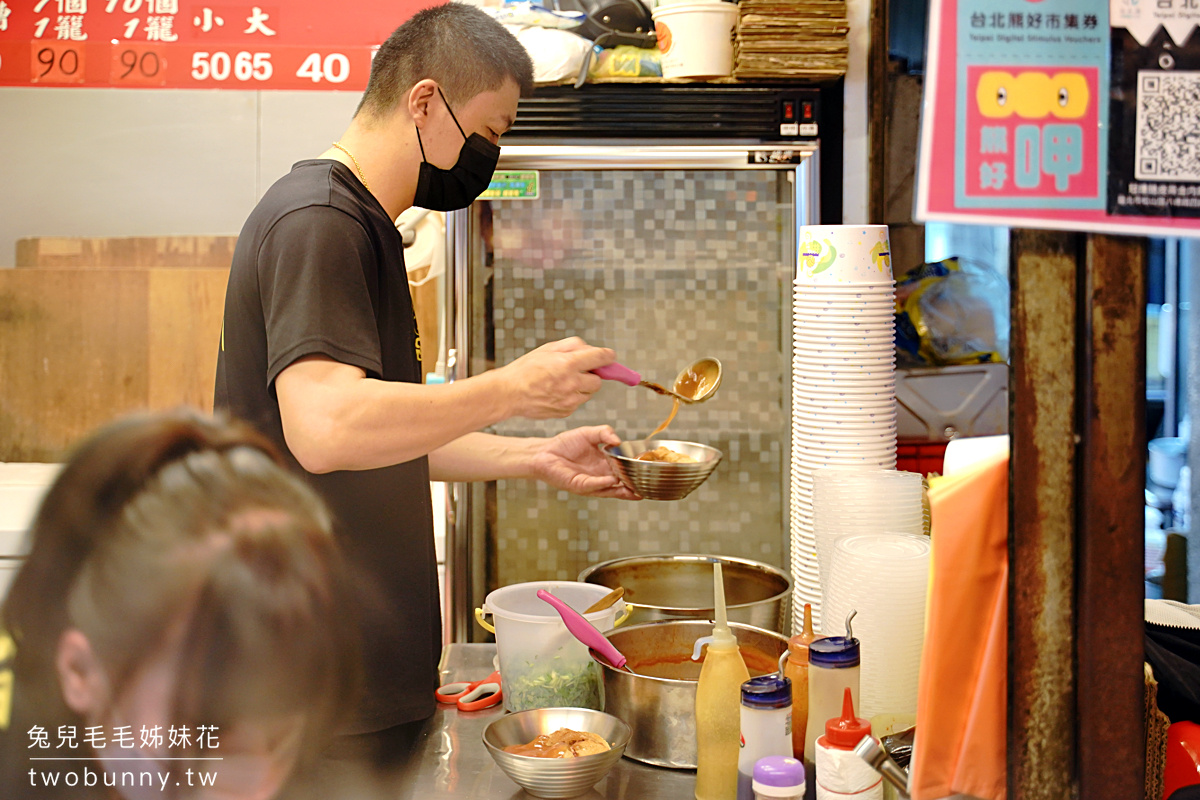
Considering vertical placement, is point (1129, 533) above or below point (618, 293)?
below

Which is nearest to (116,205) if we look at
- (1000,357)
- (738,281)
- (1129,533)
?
(738,281)

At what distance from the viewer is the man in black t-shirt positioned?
128 centimetres

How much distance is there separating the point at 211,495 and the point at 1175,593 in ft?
10.5

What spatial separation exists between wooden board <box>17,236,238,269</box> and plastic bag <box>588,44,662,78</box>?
1160mm

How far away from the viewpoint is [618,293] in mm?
2621

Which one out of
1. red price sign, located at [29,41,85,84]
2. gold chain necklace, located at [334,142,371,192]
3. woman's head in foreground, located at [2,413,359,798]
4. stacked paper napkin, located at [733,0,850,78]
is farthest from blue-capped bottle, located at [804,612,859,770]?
red price sign, located at [29,41,85,84]

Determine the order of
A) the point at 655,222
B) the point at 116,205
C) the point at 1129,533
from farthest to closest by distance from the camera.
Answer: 1. the point at 116,205
2. the point at 655,222
3. the point at 1129,533

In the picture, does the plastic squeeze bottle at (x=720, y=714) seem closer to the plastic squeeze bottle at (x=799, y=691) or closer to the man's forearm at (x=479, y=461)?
the plastic squeeze bottle at (x=799, y=691)

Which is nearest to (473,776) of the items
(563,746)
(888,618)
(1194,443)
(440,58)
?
(563,746)

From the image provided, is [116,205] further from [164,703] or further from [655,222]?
[164,703]

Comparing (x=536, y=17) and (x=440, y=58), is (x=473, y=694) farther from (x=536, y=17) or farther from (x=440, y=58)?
(x=536, y=17)

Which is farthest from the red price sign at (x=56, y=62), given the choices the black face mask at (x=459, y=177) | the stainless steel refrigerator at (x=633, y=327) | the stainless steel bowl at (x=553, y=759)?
the stainless steel bowl at (x=553, y=759)

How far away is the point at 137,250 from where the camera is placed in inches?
110

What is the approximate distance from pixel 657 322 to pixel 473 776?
1.58 metres
